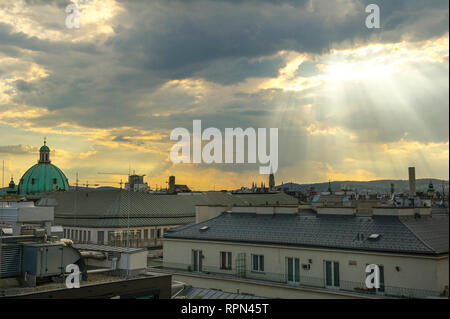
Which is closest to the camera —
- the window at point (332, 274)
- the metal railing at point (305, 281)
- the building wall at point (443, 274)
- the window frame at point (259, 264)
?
the building wall at point (443, 274)

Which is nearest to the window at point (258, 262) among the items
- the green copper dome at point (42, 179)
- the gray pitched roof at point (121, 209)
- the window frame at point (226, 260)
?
the window frame at point (226, 260)

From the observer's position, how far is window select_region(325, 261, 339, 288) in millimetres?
32688

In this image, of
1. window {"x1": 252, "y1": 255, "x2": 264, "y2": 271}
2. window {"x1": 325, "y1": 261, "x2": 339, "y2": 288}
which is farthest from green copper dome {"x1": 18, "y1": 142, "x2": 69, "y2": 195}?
window {"x1": 325, "y1": 261, "x2": 339, "y2": 288}

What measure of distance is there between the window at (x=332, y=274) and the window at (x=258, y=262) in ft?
19.8

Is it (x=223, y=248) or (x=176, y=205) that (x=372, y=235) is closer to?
(x=223, y=248)

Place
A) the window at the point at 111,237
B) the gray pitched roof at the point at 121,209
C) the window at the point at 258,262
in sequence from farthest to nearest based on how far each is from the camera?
the gray pitched roof at the point at 121,209 → the window at the point at 111,237 → the window at the point at 258,262

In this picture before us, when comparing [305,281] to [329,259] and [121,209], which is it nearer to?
[329,259]

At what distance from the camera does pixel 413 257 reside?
28234mm

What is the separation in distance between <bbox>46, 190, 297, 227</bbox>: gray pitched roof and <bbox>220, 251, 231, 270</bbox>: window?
43118 mm

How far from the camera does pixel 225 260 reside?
39.9 meters

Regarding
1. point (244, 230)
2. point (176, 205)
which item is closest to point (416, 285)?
point (244, 230)

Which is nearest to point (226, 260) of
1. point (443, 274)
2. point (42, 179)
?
point (443, 274)

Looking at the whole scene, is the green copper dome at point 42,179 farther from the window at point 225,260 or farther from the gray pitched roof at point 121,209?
the window at point 225,260

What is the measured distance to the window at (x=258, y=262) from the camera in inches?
1480
